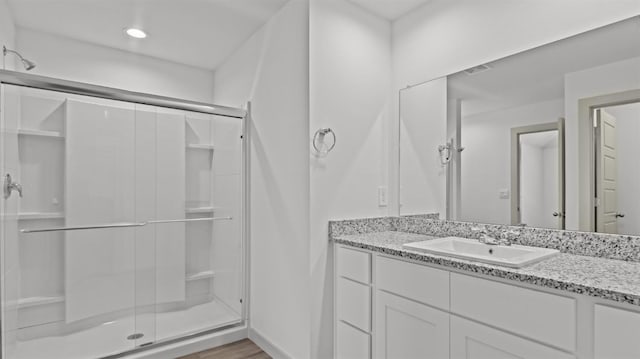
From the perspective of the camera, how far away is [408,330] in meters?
1.65

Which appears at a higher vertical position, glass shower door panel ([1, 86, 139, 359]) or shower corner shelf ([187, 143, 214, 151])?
shower corner shelf ([187, 143, 214, 151])

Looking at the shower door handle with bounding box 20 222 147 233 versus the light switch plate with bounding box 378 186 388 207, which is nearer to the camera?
the shower door handle with bounding box 20 222 147 233

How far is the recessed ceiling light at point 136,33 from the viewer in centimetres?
Answer: 269

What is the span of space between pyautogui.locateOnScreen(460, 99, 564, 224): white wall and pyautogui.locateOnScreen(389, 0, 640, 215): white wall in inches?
13.7

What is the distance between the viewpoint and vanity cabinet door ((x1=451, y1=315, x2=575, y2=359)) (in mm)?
1190

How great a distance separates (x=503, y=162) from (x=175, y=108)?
2.28 m

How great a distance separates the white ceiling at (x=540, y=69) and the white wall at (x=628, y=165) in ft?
0.85

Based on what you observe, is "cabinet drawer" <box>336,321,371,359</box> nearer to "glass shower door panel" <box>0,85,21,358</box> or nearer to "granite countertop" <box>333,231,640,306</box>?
"granite countertop" <box>333,231,640,306</box>

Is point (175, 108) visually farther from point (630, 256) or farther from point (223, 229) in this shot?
point (630, 256)

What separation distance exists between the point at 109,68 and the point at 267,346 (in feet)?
9.13

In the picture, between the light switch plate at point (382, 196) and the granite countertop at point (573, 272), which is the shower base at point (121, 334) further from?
the granite countertop at point (573, 272)

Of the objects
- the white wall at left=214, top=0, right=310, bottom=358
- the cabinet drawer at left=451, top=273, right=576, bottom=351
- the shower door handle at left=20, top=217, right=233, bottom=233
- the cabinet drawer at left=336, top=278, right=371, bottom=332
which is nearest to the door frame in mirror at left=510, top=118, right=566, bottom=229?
the cabinet drawer at left=451, top=273, right=576, bottom=351

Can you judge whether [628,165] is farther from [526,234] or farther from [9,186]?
[9,186]

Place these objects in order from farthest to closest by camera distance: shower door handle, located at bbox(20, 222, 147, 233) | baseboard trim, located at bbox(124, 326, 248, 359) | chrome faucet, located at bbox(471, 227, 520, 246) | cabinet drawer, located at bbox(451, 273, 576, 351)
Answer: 1. baseboard trim, located at bbox(124, 326, 248, 359)
2. shower door handle, located at bbox(20, 222, 147, 233)
3. chrome faucet, located at bbox(471, 227, 520, 246)
4. cabinet drawer, located at bbox(451, 273, 576, 351)
